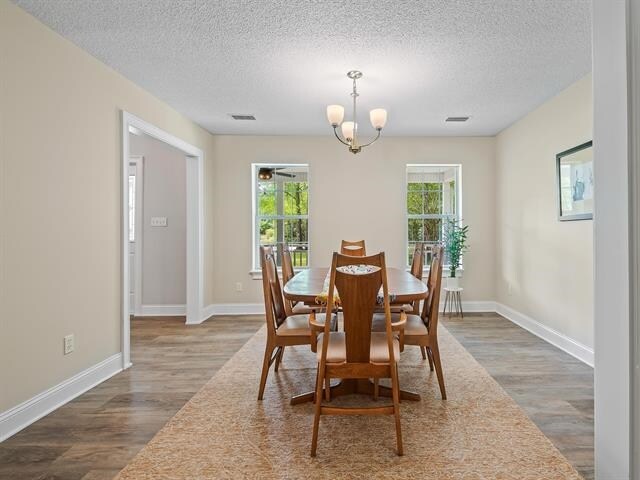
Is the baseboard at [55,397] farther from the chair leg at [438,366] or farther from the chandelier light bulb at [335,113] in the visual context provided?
the chandelier light bulb at [335,113]

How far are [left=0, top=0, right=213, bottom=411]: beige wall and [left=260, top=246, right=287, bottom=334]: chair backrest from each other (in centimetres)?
133

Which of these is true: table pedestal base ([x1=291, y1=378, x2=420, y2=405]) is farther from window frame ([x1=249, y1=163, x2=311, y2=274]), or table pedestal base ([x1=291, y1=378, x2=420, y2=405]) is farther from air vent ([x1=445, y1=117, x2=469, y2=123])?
air vent ([x1=445, y1=117, x2=469, y2=123])

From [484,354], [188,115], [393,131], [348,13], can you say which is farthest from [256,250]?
[348,13]

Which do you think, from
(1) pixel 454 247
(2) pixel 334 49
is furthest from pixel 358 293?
(1) pixel 454 247

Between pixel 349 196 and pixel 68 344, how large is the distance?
379 cm

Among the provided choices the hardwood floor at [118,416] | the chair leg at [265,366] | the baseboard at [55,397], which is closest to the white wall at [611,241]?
the chair leg at [265,366]

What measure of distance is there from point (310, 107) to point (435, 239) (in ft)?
8.83

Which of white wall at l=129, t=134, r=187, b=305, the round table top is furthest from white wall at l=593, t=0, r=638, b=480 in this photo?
white wall at l=129, t=134, r=187, b=305

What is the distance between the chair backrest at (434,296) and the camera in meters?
2.60

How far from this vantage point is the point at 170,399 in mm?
2674

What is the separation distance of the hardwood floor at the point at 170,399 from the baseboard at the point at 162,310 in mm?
873

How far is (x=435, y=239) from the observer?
5.69m

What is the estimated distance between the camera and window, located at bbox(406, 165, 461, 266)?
565 cm

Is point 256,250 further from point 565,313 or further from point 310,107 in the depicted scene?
point 565,313
